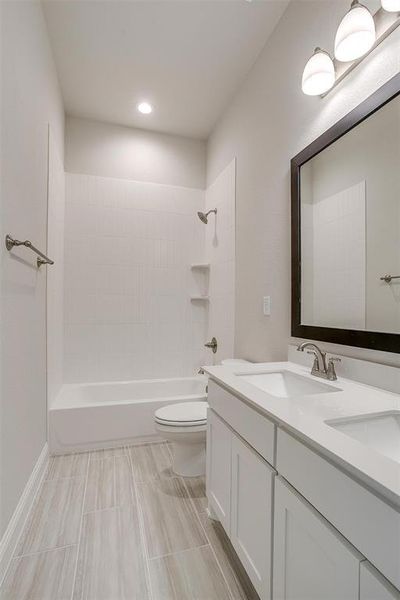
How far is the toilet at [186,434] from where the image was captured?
5.67 feet

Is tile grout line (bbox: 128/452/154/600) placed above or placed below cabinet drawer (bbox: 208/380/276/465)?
below

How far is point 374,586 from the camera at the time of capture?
0.53m

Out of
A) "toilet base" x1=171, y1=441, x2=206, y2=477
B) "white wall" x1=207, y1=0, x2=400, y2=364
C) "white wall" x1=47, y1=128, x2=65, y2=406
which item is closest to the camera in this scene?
"white wall" x1=207, y1=0, x2=400, y2=364

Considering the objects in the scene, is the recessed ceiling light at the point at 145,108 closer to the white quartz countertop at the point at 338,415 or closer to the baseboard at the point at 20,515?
the white quartz countertop at the point at 338,415

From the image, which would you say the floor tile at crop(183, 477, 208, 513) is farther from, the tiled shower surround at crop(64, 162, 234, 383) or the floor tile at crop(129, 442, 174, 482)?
the tiled shower surround at crop(64, 162, 234, 383)

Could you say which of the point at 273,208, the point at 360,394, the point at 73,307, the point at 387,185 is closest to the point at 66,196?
the point at 73,307

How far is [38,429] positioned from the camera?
182 centimetres

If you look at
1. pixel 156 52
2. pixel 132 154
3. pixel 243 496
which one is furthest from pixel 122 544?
pixel 132 154

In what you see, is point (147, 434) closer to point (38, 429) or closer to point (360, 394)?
point (38, 429)

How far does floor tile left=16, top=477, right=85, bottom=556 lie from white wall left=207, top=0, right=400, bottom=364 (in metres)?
1.34

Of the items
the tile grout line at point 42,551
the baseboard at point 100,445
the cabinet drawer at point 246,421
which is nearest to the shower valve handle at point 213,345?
the baseboard at point 100,445

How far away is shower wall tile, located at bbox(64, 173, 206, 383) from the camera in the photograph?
2.70 metres

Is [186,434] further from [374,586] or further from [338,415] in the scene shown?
[374,586]

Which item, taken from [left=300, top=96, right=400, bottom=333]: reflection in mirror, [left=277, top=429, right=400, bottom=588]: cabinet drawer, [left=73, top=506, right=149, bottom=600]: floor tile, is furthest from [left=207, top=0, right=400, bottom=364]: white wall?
[left=73, top=506, right=149, bottom=600]: floor tile
